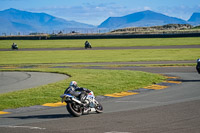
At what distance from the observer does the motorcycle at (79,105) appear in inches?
565

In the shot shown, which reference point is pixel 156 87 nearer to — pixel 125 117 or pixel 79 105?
pixel 125 117

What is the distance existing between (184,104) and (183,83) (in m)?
8.33

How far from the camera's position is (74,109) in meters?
14.6

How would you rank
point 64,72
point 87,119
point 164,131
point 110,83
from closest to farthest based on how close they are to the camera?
1. point 164,131
2. point 87,119
3. point 110,83
4. point 64,72

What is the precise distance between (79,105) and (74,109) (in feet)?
0.77

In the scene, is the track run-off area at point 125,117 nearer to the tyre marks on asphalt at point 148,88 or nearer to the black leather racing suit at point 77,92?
the tyre marks on asphalt at point 148,88

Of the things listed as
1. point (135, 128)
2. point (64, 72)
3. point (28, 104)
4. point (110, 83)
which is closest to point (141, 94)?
point (110, 83)

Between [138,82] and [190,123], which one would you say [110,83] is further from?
[190,123]

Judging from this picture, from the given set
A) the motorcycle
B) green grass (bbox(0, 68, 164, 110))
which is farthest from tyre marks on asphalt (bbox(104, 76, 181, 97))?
the motorcycle

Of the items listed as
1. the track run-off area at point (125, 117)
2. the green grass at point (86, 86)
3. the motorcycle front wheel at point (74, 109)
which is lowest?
the green grass at point (86, 86)

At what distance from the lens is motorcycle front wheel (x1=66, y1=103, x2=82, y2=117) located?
Answer: 14434 millimetres

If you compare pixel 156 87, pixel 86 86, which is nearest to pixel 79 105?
pixel 86 86

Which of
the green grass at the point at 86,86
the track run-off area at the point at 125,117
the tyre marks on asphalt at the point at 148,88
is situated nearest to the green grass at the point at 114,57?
the green grass at the point at 86,86

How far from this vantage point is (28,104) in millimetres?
18594
